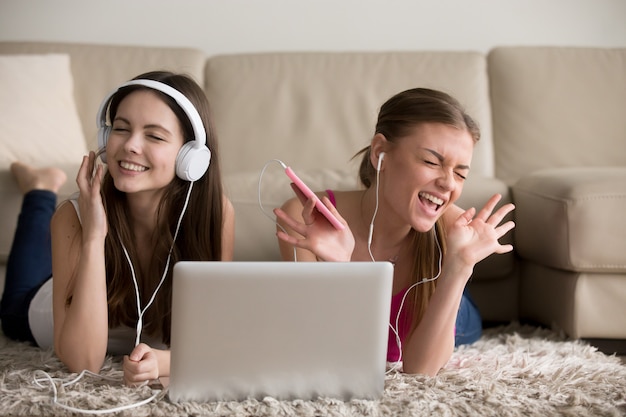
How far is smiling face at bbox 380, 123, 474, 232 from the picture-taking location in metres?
1.55

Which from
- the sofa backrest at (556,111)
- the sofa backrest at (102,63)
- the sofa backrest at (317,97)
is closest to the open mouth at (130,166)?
the sofa backrest at (317,97)

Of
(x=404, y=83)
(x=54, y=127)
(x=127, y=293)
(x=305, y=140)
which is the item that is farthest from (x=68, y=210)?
(x=404, y=83)

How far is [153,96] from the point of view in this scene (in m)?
1.59

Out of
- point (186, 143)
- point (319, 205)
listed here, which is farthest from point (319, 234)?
point (186, 143)

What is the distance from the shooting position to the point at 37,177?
7.07 ft

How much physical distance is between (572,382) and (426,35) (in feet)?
6.73

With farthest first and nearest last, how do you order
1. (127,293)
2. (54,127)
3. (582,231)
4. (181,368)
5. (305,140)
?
(305,140) → (54,127) → (582,231) → (127,293) → (181,368)

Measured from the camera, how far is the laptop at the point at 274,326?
3.79 feet

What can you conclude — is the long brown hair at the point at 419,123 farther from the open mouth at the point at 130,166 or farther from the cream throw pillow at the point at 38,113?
the cream throw pillow at the point at 38,113

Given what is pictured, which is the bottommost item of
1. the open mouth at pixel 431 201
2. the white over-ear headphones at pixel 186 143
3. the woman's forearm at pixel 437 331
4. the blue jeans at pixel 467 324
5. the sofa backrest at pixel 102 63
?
the blue jeans at pixel 467 324

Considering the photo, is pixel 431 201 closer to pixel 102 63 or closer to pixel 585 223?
pixel 585 223

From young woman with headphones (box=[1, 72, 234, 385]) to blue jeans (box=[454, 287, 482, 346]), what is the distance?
65 cm

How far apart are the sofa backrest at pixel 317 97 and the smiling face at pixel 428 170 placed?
1096 millimetres

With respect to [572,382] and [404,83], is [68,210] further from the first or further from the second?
[404,83]
